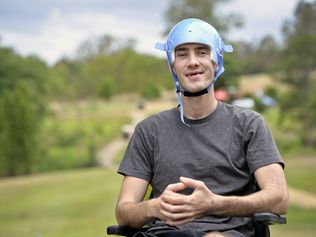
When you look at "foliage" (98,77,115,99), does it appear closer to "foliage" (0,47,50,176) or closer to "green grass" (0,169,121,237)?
"foliage" (0,47,50,176)

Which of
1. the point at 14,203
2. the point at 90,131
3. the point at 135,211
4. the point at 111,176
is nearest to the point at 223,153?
the point at 135,211

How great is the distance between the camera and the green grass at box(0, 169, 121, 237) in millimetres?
14405

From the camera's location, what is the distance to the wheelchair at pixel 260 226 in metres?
2.52

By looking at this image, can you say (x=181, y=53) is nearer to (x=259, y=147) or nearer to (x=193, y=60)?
(x=193, y=60)

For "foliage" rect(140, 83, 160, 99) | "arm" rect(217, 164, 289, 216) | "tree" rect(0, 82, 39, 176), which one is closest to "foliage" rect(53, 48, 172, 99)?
"foliage" rect(140, 83, 160, 99)

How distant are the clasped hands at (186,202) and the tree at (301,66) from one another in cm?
3557

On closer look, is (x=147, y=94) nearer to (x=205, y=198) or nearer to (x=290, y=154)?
(x=290, y=154)

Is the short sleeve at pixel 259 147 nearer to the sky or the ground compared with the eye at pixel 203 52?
nearer to the ground

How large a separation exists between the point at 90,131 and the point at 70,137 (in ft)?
16.2

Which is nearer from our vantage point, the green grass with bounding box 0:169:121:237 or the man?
the man

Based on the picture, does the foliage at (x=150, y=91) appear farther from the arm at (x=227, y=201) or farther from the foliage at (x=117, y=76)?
the arm at (x=227, y=201)

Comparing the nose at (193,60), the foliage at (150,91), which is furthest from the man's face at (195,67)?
the foliage at (150,91)

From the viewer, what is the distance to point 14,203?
21328 millimetres

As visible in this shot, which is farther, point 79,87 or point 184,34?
point 79,87
